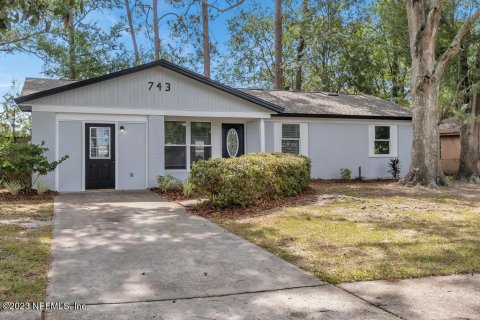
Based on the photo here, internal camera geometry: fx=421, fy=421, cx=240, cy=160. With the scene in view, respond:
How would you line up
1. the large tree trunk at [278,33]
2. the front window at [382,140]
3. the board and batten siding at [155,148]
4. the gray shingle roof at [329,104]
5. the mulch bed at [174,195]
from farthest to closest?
the large tree trunk at [278,33]
the front window at [382,140]
the gray shingle roof at [329,104]
the board and batten siding at [155,148]
the mulch bed at [174,195]

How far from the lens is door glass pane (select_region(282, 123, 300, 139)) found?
643 inches

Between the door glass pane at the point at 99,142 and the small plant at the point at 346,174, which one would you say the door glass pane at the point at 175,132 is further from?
the small plant at the point at 346,174

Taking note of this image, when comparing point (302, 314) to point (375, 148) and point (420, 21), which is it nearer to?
point (420, 21)

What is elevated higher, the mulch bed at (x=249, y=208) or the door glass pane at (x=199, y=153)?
the door glass pane at (x=199, y=153)

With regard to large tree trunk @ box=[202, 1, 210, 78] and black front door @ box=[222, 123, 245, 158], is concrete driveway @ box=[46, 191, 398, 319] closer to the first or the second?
black front door @ box=[222, 123, 245, 158]

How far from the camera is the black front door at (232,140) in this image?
15.6 meters

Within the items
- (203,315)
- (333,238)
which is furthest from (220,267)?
(333,238)

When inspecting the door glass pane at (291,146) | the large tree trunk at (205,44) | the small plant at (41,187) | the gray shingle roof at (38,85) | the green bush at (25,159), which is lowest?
the small plant at (41,187)

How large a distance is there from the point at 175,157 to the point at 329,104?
724 cm

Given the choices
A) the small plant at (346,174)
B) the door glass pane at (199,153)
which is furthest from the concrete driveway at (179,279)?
the small plant at (346,174)

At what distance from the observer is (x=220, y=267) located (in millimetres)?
4852

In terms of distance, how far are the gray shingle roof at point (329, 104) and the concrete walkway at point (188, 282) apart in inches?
419

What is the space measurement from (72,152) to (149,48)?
17.6 metres

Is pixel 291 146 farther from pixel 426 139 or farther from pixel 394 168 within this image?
pixel 426 139
